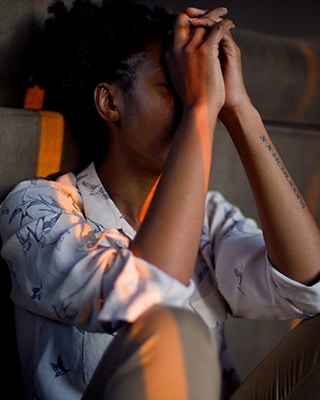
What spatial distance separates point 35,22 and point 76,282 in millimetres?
422

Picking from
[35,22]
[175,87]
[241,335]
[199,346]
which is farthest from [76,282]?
[241,335]

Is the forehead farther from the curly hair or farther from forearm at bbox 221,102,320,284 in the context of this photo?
forearm at bbox 221,102,320,284

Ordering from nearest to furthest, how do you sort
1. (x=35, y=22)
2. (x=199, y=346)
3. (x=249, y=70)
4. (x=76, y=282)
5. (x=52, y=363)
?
(x=199, y=346)
(x=76, y=282)
(x=52, y=363)
(x=35, y=22)
(x=249, y=70)

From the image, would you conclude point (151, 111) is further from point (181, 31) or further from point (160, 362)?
point (160, 362)

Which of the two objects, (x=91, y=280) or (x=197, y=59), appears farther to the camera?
(x=197, y=59)

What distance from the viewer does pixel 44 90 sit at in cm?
108

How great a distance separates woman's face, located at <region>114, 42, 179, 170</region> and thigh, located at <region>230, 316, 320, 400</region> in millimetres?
284

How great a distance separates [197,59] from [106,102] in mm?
164

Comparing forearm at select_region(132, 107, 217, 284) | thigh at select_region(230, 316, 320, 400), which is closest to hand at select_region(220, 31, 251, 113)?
forearm at select_region(132, 107, 217, 284)

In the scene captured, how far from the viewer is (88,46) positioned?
3.27 feet

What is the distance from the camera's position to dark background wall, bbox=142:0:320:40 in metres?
1.46

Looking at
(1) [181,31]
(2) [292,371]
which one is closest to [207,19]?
(1) [181,31]

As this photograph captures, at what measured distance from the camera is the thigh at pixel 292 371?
2.90ft

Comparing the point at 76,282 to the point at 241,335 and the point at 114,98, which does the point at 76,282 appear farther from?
the point at 241,335
